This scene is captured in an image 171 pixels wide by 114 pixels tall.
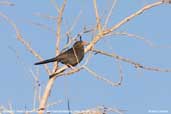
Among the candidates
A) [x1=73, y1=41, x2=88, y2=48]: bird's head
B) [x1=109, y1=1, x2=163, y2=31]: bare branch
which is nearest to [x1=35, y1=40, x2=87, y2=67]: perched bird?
[x1=73, y1=41, x2=88, y2=48]: bird's head

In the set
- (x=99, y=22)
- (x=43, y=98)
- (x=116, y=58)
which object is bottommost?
(x=43, y=98)

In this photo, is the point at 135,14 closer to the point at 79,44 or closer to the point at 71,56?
the point at 79,44

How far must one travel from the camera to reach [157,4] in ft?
14.5

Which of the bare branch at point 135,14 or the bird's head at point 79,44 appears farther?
the bird's head at point 79,44

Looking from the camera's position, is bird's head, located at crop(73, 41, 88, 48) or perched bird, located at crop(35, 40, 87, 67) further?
bird's head, located at crop(73, 41, 88, 48)

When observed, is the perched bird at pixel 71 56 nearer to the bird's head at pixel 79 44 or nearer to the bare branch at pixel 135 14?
the bird's head at pixel 79 44

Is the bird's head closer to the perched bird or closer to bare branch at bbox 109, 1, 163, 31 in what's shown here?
the perched bird

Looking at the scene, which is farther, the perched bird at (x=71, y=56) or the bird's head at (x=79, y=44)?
the bird's head at (x=79, y=44)

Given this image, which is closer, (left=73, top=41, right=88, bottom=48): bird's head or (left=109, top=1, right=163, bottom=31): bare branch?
(left=109, top=1, right=163, bottom=31): bare branch

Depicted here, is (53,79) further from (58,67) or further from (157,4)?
(157,4)

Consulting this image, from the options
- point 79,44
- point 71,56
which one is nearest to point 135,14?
point 79,44

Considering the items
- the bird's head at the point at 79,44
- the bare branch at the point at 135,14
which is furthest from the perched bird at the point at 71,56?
the bare branch at the point at 135,14

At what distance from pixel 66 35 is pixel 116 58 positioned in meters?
0.48

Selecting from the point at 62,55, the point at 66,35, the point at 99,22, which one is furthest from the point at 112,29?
the point at 62,55
